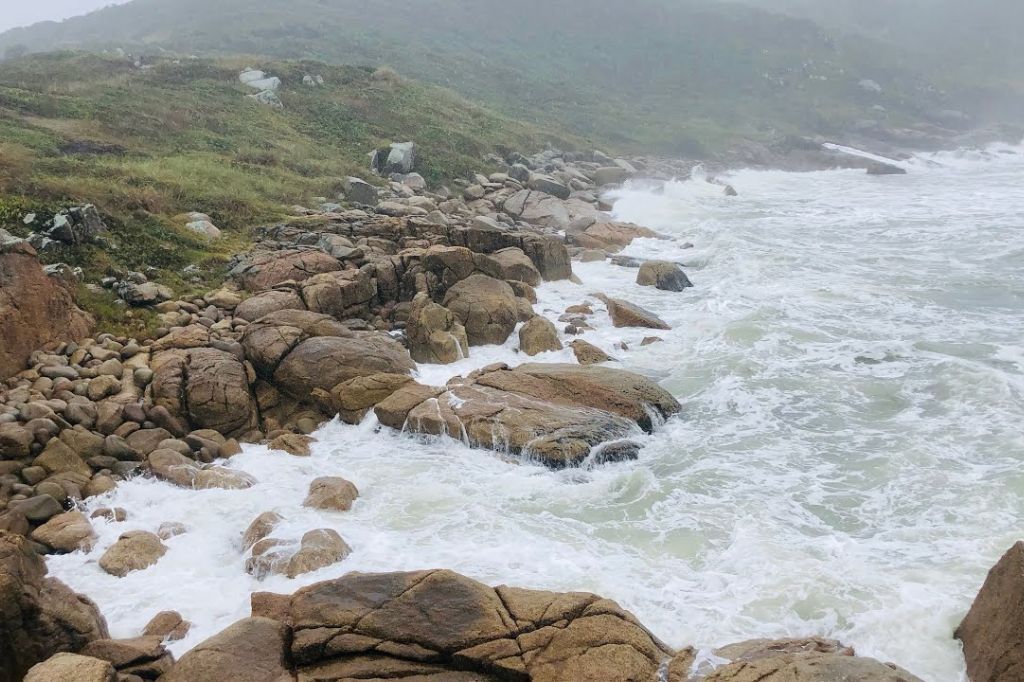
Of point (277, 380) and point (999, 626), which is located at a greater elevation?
point (999, 626)

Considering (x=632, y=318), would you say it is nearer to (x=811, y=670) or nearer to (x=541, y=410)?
(x=541, y=410)

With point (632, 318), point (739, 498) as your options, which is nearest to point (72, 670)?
point (739, 498)

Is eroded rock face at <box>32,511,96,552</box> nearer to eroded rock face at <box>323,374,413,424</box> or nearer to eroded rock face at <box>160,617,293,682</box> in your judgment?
eroded rock face at <box>160,617,293,682</box>

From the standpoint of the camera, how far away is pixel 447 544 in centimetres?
1162

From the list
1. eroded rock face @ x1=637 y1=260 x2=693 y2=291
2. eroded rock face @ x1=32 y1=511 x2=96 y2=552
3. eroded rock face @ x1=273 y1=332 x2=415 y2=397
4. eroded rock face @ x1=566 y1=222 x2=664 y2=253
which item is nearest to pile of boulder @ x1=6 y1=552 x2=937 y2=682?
eroded rock face @ x1=32 y1=511 x2=96 y2=552

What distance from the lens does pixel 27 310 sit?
1516 centimetres

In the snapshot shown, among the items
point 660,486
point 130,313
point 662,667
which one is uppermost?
point 130,313

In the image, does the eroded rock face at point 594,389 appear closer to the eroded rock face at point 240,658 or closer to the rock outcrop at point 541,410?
the rock outcrop at point 541,410

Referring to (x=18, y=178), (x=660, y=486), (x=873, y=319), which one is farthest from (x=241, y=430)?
(x=873, y=319)

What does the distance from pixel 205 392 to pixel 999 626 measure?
14669 millimetres

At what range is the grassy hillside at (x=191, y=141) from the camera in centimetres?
2139

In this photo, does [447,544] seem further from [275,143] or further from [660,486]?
[275,143]

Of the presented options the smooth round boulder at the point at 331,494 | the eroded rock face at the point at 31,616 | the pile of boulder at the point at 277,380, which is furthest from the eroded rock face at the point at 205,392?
the eroded rock face at the point at 31,616

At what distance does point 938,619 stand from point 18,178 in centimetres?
2548
